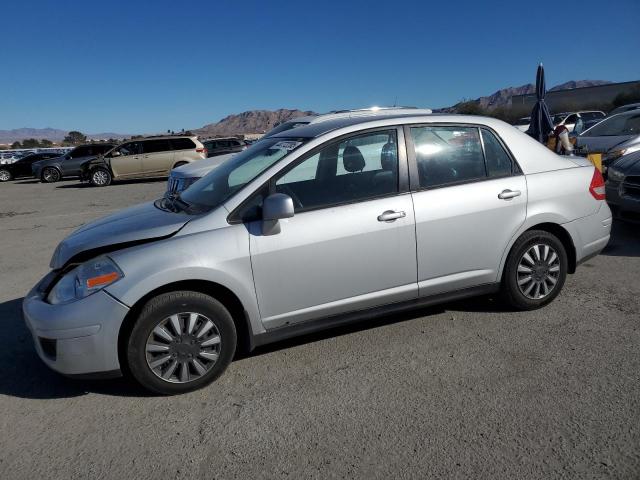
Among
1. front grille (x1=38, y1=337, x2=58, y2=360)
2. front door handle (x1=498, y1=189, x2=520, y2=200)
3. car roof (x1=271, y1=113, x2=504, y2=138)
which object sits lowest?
front grille (x1=38, y1=337, x2=58, y2=360)

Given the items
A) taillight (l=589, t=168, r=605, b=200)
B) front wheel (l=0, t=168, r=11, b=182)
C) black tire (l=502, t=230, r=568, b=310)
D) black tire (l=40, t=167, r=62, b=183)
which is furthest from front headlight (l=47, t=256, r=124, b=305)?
front wheel (l=0, t=168, r=11, b=182)

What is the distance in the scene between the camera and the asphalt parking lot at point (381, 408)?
2.48 metres

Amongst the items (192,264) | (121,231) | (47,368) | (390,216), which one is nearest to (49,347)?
(47,368)

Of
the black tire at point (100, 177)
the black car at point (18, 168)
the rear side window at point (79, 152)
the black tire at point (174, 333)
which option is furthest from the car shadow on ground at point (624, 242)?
the black car at point (18, 168)

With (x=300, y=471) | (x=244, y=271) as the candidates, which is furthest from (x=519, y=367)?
(x=244, y=271)

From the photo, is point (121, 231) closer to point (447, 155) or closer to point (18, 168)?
point (447, 155)

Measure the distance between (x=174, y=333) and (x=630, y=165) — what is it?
20.3ft

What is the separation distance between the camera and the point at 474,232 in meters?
3.81

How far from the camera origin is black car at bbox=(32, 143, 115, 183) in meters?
22.0

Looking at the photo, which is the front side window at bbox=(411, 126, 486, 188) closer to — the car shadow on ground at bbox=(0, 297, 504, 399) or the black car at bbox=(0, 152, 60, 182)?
the car shadow on ground at bbox=(0, 297, 504, 399)

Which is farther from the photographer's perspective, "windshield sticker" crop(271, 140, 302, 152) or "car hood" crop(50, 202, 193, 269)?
"windshield sticker" crop(271, 140, 302, 152)

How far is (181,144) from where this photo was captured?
18.9 m

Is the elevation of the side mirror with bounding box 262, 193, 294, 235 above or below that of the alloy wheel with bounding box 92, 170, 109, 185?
above

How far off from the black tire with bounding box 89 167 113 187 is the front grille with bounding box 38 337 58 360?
1685 cm
